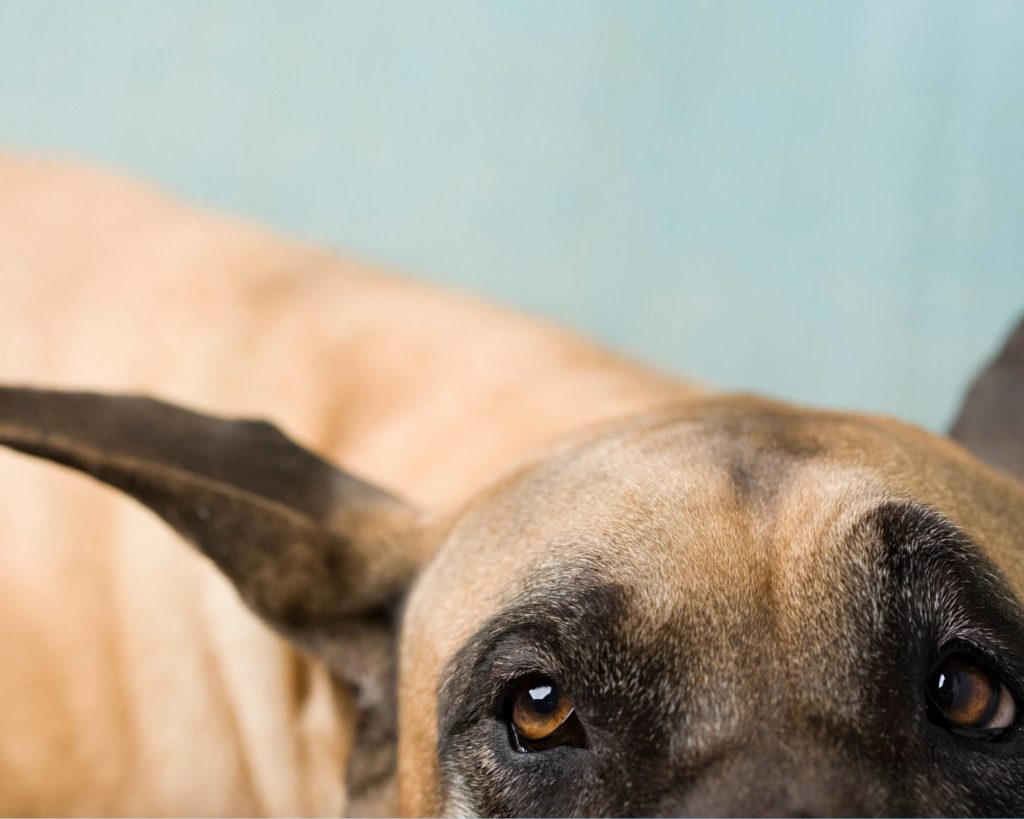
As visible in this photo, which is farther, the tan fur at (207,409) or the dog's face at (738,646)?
the tan fur at (207,409)

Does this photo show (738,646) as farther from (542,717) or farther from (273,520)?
(273,520)

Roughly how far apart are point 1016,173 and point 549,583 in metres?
3.01

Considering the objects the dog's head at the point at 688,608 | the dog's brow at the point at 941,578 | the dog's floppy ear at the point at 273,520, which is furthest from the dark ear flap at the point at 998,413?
the dog's floppy ear at the point at 273,520

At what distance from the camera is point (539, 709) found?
1.49 meters

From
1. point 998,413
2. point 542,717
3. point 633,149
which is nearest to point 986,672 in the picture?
point 542,717

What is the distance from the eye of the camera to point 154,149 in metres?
4.52

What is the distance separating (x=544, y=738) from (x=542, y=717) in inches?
1.0

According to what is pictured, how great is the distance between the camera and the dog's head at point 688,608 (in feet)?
4.41

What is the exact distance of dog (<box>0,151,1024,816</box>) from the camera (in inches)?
54.9

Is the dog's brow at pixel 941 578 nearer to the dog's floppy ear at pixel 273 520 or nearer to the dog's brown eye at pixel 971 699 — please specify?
the dog's brown eye at pixel 971 699

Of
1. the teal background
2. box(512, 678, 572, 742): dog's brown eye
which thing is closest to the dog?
box(512, 678, 572, 742): dog's brown eye

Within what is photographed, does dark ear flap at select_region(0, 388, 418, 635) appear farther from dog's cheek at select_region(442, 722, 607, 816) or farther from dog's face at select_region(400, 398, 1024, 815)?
dog's cheek at select_region(442, 722, 607, 816)

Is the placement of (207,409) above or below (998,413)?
below

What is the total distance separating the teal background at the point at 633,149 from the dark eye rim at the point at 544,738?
2.62 meters
